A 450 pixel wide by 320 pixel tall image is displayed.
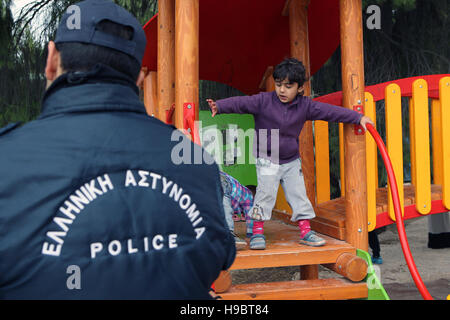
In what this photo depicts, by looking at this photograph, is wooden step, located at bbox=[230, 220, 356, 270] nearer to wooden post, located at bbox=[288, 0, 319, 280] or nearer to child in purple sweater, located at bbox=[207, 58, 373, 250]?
child in purple sweater, located at bbox=[207, 58, 373, 250]

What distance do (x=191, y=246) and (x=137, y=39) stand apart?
55 cm

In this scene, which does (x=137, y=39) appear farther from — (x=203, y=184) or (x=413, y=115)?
(x=413, y=115)

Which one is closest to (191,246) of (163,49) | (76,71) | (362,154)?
(76,71)

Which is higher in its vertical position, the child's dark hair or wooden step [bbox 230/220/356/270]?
the child's dark hair

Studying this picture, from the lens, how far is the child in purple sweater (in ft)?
11.1

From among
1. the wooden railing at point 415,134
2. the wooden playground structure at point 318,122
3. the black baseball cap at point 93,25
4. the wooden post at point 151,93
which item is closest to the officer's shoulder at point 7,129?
the black baseball cap at point 93,25

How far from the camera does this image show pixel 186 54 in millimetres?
2979

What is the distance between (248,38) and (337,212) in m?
2.70

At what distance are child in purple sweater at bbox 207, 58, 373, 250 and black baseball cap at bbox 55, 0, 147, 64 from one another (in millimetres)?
2232

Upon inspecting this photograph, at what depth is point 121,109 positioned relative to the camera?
1049mm

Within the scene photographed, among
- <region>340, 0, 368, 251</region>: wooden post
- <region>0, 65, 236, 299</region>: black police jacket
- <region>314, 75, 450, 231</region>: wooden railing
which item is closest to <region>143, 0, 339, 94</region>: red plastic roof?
<region>314, 75, 450, 231</region>: wooden railing

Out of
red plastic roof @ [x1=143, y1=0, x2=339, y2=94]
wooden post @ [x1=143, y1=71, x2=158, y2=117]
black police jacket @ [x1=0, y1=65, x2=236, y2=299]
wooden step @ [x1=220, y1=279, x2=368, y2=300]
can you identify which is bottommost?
wooden step @ [x1=220, y1=279, x2=368, y2=300]

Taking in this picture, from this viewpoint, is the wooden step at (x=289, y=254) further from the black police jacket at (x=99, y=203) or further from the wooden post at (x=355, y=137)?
the black police jacket at (x=99, y=203)

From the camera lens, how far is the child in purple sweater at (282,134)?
11.1 feet
